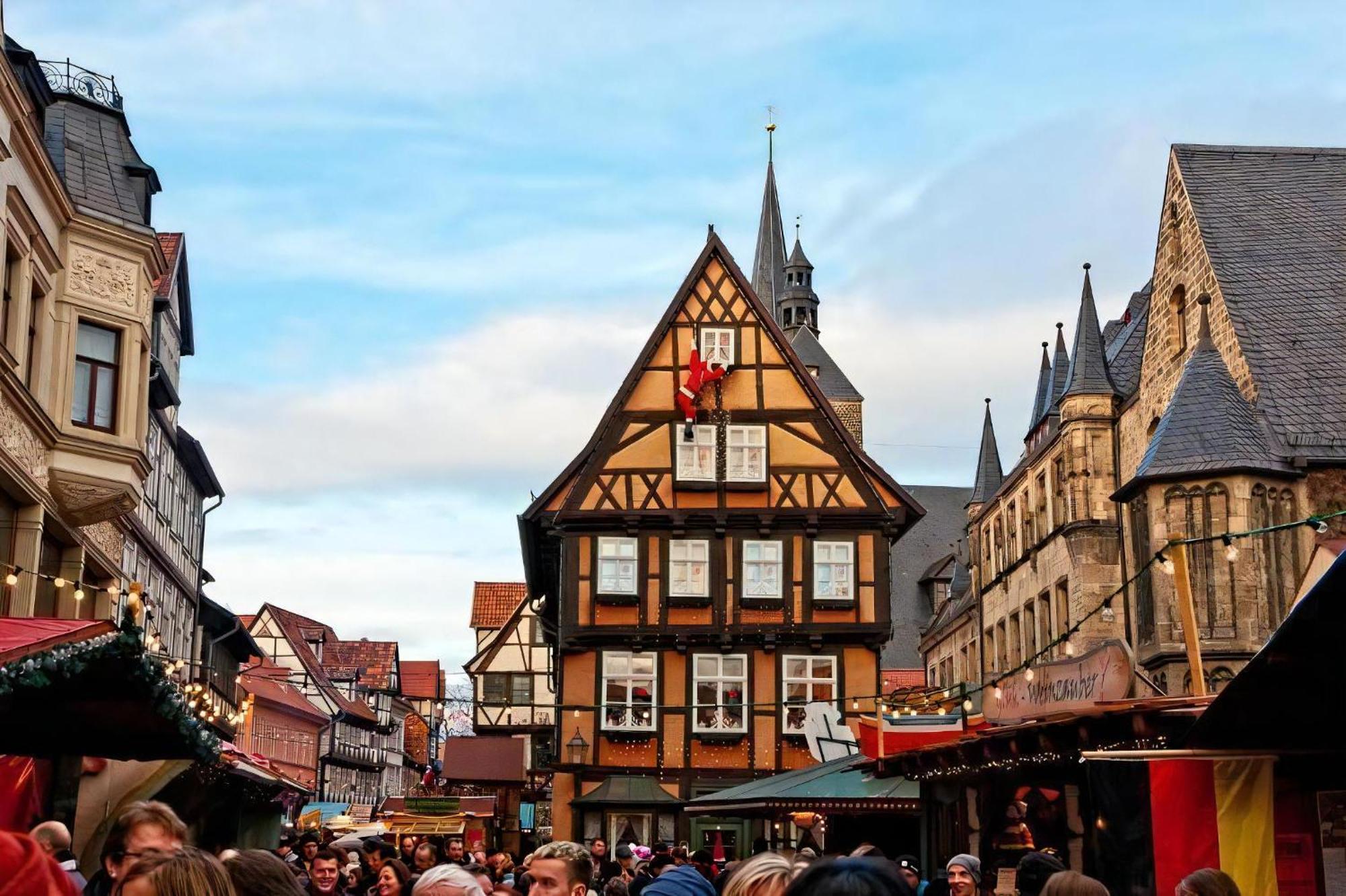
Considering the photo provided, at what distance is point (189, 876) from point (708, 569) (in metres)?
31.3

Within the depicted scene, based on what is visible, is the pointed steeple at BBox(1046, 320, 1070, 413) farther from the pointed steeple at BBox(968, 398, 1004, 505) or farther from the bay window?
the bay window

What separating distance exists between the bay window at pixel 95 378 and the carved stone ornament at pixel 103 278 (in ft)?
1.38

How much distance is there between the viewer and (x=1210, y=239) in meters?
39.4

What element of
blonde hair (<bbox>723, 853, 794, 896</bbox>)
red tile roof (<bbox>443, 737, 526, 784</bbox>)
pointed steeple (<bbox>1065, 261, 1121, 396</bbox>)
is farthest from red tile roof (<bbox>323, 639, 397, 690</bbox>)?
blonde hair (<bbox>723, 853, 794, 896</bbox>)

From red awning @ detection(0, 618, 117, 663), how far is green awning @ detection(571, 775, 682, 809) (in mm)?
22587

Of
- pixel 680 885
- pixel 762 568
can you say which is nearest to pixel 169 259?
pixel 762 568

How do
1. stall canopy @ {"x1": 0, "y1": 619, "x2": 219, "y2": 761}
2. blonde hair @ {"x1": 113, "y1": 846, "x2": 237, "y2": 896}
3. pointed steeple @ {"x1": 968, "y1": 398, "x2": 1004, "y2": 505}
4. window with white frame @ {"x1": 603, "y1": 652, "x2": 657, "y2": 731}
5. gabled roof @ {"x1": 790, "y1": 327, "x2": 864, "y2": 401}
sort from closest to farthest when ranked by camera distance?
blonde hair @ {"x1": 113, "y1": 846, "x2": 237, "y2": 896} < stall canopy @ {"x1": 0, "y1": 619, "x2": 219, "y2": 761} < window with white frame @ {"x1": 603, "y1": 652, "x2": 657, "y2": 731} < pointed steeple @ {"x1": 968, "y1": 398, "x2": 1004, "y2": 505} < gabled roof @ {"x1": 790, "y1": 327, "x2": 864, "y2": 401}

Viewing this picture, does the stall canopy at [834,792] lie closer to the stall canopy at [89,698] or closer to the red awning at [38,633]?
the stall canopy at [89,698]

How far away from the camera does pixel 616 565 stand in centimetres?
3519

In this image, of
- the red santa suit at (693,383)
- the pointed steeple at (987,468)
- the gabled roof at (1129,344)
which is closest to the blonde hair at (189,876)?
the red santa suit at (693,383)

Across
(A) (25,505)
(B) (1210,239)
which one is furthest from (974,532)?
(A) (25,505)

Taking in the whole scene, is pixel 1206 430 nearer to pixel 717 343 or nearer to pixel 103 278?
pixel 717 343

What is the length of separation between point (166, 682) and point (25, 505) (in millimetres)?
10004

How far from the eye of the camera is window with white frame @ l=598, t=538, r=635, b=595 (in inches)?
1384
